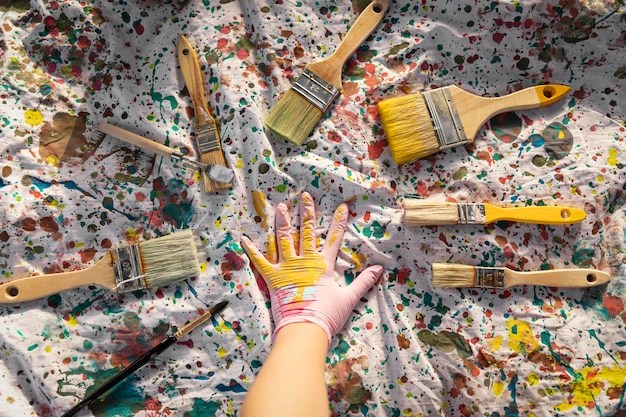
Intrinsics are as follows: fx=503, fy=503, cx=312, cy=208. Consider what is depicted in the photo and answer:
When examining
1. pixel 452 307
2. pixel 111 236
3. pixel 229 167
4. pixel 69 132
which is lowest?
pixel 452 307

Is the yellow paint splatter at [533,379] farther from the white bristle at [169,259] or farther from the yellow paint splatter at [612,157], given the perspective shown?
the white bristle at [169,259]

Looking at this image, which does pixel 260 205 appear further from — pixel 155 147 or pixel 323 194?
pixel 155 147

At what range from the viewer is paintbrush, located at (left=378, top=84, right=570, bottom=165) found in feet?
3.96

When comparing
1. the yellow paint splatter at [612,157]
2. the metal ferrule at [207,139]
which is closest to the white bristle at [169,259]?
the metal ferrule at [207,139]

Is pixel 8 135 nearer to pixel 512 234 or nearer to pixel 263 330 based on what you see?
pixel 263 330

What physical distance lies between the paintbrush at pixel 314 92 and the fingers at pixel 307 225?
15 cm

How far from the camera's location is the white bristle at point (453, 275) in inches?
45.3

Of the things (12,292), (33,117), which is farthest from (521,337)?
(33,117)

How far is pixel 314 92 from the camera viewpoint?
1.26m

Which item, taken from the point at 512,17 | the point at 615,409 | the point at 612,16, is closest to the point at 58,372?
the point at 615,409

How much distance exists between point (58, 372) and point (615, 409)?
1.24 m

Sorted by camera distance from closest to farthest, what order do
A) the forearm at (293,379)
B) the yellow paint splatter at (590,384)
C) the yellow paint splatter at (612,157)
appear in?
the forearm at (293,379), the yellow paint splatter at (590,384), the yellow paint splatter at (612,157)

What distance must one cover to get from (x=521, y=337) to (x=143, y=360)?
0.85 metres

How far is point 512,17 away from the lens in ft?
4.18
